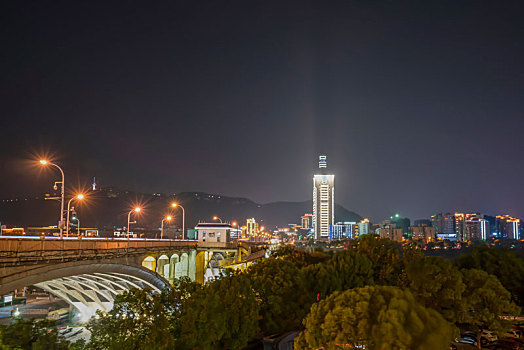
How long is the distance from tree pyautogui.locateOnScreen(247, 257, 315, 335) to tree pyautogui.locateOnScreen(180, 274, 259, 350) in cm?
261

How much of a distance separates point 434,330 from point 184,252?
36459mm

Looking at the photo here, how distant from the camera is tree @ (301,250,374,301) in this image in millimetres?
32469

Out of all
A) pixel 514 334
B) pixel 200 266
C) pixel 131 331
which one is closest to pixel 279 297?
pixel 131 331

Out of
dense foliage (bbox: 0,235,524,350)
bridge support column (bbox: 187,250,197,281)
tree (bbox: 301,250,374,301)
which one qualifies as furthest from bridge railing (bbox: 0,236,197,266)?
bridge support column (bbox: 187,250,197,281)

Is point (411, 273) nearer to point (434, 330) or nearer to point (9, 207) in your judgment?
point (434, 330)

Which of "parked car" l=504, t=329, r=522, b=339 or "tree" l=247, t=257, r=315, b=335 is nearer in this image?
"tree" l=247, t=257, r=315, b=335

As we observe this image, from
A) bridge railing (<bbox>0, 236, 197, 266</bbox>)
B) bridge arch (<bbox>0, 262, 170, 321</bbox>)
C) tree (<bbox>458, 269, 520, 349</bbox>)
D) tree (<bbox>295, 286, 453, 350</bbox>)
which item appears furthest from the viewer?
tree (<bbox>458, 269, 520, 349</bbox>)

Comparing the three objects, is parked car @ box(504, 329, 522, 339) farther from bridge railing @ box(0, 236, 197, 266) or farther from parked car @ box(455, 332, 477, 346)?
bridge railing @ box(0, 236, 197, 266)

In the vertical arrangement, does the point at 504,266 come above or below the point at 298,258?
above

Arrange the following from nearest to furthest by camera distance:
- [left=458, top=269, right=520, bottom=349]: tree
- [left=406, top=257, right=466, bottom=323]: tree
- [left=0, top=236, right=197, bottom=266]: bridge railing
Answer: [left=0, top=236, right=197, bottom=266]: bridge railing, [left=458, top=269, right=520, bottom=349]: tree, [left=406, top=257, right=466, bottom=323]: tree

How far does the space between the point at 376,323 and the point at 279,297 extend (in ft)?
41.0

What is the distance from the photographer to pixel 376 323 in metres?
16.0

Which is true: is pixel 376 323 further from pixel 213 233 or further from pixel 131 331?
pixel 213 233

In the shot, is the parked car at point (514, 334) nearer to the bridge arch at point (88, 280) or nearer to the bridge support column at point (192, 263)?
the bridge arch at point (88, 280)
